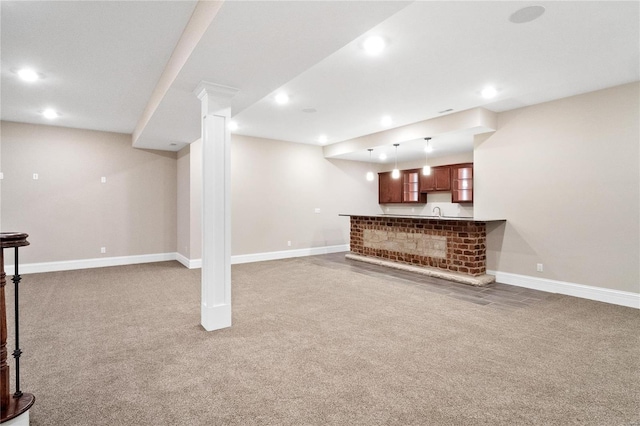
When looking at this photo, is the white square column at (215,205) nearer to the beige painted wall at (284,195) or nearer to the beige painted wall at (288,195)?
the beige painted wall at (284,195)

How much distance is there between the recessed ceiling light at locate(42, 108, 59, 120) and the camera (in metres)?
5.04

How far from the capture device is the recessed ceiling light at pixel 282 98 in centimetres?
441

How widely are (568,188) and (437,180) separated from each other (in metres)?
3.72

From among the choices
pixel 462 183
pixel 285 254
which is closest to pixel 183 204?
pixel 285 254

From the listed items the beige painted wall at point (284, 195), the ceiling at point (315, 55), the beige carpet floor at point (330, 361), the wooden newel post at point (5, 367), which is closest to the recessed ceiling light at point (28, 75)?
the ceiling at point (315, 55)

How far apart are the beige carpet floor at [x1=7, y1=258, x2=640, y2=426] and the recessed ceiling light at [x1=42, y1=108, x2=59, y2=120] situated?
9.54 feet

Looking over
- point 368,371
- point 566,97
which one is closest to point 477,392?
point 368,371

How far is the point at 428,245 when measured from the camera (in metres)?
5.80

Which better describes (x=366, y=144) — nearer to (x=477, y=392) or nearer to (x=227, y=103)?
(x=227, y=103)

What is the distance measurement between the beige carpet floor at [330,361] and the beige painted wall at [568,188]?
66 centimetres

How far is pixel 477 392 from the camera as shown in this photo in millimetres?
2090

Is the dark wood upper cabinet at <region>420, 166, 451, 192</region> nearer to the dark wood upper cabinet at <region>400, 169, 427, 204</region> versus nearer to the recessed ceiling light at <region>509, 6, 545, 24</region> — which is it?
the dark wood upper cabinet at <region>400, 169, 427, 204</region>

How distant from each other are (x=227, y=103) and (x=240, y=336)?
93.0 inches

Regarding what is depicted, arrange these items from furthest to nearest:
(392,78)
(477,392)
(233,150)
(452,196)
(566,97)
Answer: (452,196) < (233,150) < (566,97) < (392,78) < (477,392)
